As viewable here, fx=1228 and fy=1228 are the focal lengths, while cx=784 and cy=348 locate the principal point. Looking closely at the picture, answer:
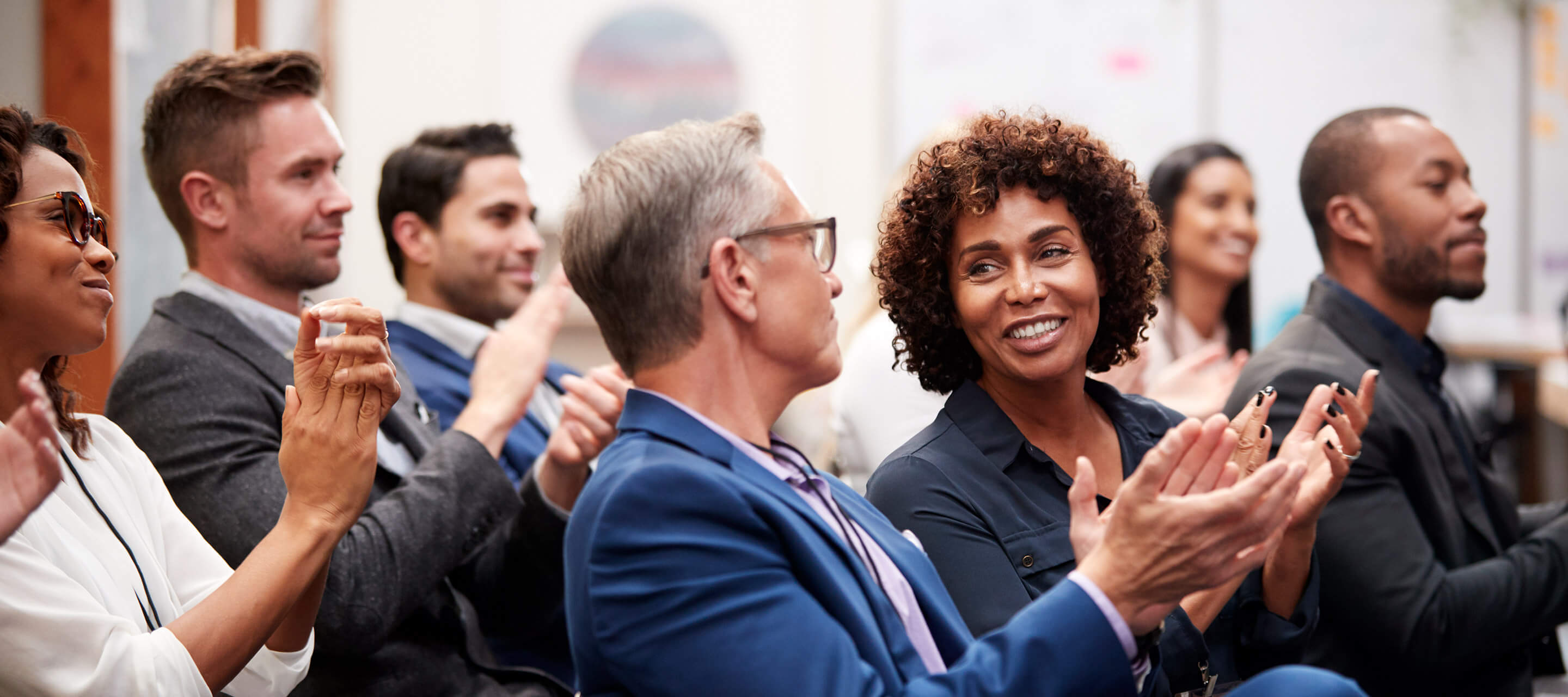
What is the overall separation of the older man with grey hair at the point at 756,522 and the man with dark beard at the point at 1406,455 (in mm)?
613

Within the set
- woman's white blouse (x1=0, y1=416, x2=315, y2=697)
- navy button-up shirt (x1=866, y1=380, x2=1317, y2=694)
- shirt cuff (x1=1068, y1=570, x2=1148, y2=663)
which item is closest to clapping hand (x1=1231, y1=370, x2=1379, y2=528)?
navy button-up shirt (x1=866, y1=380, x2=1317, y2=694)

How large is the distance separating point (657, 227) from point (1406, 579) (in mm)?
1294

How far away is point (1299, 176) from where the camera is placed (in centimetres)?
231

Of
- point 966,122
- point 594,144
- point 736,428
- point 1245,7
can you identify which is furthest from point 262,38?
point 1245,7

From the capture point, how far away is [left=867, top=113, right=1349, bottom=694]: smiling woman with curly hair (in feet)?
4.73

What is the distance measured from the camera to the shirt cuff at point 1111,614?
1.08 metres

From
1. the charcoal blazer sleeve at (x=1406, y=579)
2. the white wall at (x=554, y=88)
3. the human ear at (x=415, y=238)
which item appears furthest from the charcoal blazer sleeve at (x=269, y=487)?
the white wall at (x=554, y=88)

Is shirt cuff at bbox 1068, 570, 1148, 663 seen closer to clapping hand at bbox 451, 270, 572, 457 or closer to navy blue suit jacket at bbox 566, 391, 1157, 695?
navy blue suit jacket at bbox 566, 391, 1157, 695

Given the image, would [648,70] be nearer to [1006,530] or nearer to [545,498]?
[545,498]

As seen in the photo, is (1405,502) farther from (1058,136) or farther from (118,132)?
(118,132)

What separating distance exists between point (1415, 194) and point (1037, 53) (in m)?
3.60

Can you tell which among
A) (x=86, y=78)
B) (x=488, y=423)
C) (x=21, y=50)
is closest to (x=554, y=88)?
(x=86, y=78)

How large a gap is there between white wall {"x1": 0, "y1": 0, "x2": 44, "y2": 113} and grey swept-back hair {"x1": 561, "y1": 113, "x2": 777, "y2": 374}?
68.1 inches

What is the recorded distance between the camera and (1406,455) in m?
1.93
